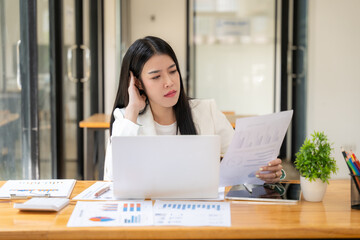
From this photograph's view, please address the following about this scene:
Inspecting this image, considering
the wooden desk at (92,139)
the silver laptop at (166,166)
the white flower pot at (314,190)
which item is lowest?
the wooden desk at (92,139)

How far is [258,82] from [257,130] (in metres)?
5.14

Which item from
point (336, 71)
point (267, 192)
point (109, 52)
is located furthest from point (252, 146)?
point (109, 52)

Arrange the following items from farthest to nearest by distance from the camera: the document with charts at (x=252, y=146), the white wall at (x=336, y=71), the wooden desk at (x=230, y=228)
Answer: the white wall at (x=336, y=71), the document with charts at (x=252, y=146), the wooden desk at (x=230, y=228)

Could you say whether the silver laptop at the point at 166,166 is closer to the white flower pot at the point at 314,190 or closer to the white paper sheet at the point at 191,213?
the white paper sheet at the point at 191,213

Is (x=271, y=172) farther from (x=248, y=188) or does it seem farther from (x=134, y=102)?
(x=134, y=102)

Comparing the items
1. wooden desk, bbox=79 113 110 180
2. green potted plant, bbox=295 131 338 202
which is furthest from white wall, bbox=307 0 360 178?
green potted plant, bbox=295 131 338 202

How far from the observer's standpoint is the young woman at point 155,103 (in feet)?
7.16

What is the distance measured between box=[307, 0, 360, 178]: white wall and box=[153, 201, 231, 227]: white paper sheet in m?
3.45

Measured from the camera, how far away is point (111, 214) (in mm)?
1549

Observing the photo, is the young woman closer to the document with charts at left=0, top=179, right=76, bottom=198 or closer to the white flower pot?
the document with charts at left=0, top=179, right=76, bottom=198

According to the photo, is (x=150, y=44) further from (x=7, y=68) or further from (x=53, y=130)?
(x=53, y=130)

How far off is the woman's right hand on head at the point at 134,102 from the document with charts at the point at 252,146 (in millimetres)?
551

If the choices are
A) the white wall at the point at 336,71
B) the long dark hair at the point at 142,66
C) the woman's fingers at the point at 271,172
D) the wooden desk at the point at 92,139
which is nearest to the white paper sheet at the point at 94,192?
the woman's fingers at the point at 271,172

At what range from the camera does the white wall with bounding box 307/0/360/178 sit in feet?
16.1
